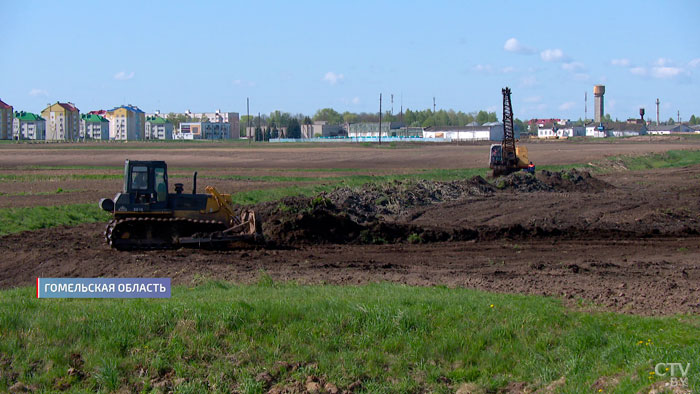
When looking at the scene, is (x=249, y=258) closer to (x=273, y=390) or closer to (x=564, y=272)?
(x=564, y=272)

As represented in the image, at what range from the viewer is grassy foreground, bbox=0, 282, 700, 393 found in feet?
28.4

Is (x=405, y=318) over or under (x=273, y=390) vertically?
over

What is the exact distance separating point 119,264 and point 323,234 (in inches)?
252

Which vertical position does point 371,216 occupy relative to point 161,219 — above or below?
below

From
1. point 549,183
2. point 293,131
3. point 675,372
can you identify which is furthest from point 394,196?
point 293,131

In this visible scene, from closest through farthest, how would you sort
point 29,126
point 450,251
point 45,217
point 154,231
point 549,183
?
point 450,251 < point 154,231 < point 45,217 < point 549,183 < point 29,126

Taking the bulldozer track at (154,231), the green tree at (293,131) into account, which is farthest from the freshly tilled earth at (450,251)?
the green tree at (293,131)

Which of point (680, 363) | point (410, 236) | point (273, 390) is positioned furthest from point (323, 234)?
point (680, 363)

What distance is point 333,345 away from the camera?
945cm

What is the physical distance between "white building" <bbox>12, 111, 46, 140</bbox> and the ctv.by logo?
192 meters

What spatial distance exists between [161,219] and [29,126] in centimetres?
18348

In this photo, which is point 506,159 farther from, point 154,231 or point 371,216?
point 154,231

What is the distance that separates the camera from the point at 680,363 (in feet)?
25.5

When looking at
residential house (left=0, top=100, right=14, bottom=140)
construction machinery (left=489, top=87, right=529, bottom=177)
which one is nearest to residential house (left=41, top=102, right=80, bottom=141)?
residential house (left=0, top=100, right=14, bottom=140)
